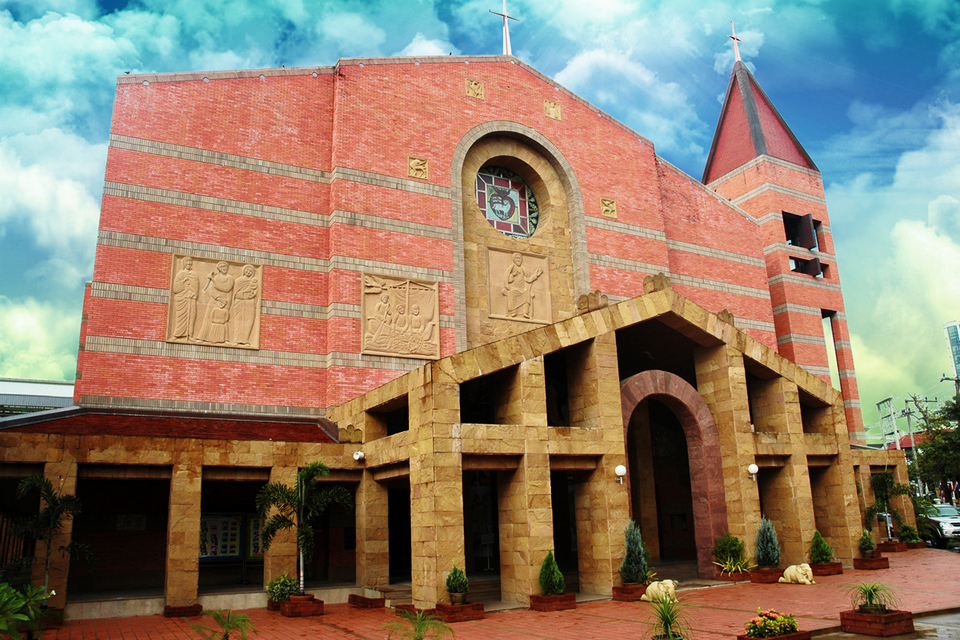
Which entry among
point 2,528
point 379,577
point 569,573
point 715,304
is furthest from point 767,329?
point 2,528

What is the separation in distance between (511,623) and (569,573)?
633 centimetres

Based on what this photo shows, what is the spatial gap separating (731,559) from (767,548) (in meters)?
0.89

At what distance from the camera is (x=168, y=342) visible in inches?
773

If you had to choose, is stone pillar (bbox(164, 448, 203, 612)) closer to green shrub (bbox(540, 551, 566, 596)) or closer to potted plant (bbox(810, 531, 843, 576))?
green shrub (bbox(540, 551, 566, 596))

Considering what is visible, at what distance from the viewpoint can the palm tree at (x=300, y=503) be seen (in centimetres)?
1574

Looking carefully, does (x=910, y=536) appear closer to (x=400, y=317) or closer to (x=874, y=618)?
(x=874, y=618)

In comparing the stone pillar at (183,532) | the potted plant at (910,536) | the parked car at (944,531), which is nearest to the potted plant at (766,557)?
the potted plant at (910,536)

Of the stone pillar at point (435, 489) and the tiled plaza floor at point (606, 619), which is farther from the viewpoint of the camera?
the stone pillar at point (435, 489)

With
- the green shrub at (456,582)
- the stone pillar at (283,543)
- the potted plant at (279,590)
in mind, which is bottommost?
the potted plant at (279,590)

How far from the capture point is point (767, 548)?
695 inches

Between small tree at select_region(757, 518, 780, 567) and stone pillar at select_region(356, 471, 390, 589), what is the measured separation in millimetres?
8987

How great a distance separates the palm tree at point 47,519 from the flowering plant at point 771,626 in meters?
12.1

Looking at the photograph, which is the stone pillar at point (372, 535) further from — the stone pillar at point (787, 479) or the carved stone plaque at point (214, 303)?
the stone pillar at point (787, 479)

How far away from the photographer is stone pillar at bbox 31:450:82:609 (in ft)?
45.9
